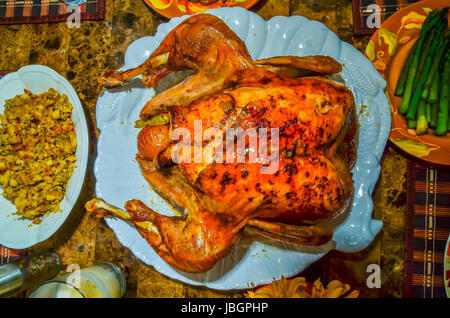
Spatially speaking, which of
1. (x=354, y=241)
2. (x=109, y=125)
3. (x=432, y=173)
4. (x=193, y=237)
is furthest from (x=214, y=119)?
(x=432, y=173)

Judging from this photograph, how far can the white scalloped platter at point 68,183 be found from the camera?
1.27 metres

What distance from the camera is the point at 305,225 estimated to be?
114 cm

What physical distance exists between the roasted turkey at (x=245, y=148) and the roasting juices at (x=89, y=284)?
25cm

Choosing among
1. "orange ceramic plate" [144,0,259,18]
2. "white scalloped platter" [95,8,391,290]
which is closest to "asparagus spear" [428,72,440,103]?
"white scalloped platter" [95,8,391,290]

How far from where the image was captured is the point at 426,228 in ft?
4.38

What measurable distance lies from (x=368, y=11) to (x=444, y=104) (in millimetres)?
436

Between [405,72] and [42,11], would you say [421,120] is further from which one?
[42,11]

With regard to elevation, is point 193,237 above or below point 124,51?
below

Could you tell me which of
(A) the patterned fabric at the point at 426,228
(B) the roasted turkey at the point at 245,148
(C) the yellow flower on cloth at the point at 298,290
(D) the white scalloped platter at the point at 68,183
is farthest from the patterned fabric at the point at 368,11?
(D) the white scalloped platter at the point at 68,183

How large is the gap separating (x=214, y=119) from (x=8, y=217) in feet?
2.88

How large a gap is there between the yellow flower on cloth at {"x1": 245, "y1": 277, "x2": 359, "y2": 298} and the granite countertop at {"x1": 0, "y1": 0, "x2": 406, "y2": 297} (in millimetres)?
147

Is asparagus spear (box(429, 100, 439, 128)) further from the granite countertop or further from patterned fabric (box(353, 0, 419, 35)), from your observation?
patterned fabric (box(353, 0, 419, 35))

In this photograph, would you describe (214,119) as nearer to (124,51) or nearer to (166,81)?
(166,81)

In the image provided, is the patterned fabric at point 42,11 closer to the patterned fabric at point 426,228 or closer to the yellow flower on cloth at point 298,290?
the yellow flower on cloth at point 298,290
